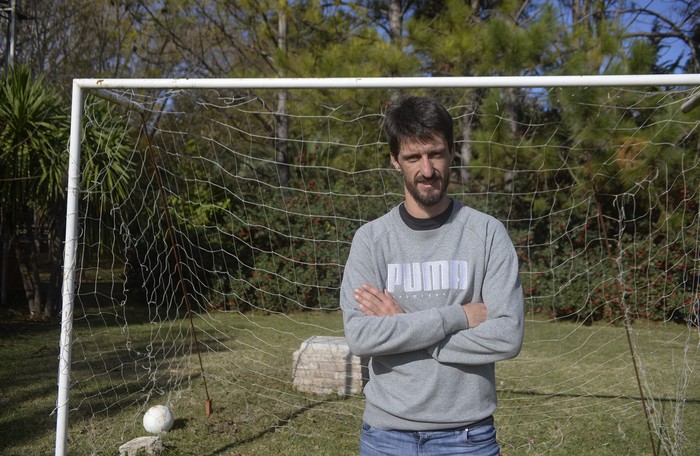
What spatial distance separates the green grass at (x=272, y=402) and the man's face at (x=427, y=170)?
8.46 feet

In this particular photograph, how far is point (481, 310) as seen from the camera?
1778 mm

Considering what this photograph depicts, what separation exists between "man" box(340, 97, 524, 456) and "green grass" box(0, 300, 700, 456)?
2.39 metres

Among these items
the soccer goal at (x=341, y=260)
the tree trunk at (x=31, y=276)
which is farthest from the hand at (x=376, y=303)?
the tree trunk at (x=31, y=276)

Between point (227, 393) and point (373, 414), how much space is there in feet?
11.6

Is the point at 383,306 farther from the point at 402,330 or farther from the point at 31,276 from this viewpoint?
the point at 31,276

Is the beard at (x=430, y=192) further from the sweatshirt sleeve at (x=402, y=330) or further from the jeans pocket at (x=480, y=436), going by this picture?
the jeans pocket at (x=480, y=436)

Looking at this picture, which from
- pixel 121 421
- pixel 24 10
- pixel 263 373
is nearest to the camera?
pixel 121 421

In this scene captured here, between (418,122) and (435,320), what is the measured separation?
56 centimetres

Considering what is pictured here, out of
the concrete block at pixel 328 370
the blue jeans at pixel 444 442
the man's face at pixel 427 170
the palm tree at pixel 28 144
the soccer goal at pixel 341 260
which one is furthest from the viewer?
the palm tree at pixel 28 144

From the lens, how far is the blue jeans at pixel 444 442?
169 cm

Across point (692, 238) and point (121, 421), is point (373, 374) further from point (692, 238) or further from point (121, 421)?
Answer: point (692, 238)

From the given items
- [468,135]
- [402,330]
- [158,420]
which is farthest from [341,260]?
[402,330]

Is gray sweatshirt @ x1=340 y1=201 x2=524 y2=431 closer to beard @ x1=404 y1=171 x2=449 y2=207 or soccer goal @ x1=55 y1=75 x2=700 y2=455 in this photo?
beard @ x1=404 y1=171 x2=449 y2=207

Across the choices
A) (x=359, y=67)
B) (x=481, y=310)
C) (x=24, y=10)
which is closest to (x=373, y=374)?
(x=481, y=310)
